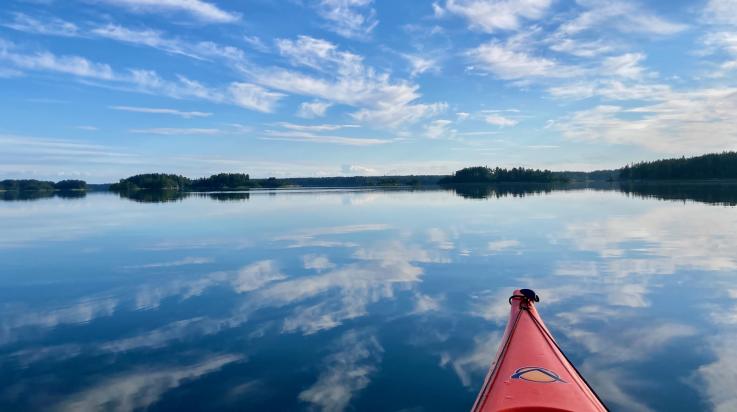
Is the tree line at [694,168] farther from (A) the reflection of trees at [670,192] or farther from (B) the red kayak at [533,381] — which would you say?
(B) the red kayak at [533,381]

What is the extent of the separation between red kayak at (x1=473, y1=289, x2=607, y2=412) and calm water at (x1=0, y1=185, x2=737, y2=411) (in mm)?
827

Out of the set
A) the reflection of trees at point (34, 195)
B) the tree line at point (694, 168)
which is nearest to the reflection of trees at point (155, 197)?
the reflection of trees at point (34, 195)

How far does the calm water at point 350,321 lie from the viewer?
6453 millimetres

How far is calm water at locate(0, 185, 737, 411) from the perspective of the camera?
6453 millimetres

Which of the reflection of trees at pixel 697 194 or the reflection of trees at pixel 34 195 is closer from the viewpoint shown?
the reflection of trees at pixel 697 194

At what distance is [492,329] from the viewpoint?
8.86 metres

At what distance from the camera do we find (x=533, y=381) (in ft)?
17.0

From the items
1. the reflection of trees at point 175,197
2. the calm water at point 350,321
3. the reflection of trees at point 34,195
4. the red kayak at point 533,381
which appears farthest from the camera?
the reflection of trees at point 34,195

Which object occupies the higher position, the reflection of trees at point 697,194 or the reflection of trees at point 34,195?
the reflection of trees at point 697,194

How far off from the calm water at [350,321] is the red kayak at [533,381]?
827 mm

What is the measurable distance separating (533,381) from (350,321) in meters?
4.83

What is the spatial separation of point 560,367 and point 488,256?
11036mm

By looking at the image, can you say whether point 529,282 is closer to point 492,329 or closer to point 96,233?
point 492,329

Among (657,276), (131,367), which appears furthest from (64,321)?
(657,276)
